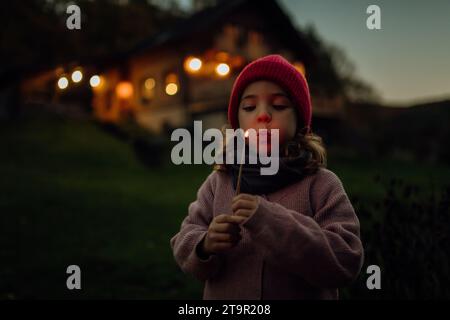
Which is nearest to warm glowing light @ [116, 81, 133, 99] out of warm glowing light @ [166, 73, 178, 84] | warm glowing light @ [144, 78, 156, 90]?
warm glowing light @ [144, 78, 156, 90]

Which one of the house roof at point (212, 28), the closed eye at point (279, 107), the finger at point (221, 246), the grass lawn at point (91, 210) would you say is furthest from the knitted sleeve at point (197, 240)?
the house roof at point (212, 28)

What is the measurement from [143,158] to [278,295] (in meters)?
13.9

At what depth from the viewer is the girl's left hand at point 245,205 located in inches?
66.7

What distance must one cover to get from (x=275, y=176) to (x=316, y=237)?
37 centimetres

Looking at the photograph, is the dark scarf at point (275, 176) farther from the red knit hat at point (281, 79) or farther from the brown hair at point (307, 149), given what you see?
the red knit hat at point (281, 79)

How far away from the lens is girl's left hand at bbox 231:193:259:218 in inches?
66.7

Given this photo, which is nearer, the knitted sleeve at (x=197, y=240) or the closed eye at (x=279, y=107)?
the knitted sleeve at (x=197, y=240)

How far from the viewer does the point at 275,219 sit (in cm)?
169

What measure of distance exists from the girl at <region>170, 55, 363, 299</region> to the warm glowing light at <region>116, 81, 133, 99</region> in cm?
2540

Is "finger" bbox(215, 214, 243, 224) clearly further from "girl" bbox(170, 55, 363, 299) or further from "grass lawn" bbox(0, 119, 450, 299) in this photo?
"grass lawn" bbox(0, 119, 450, 299)

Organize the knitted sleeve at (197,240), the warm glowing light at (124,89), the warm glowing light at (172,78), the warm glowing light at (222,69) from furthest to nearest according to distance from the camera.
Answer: the warm glowing light at (124,89), the warm glowing light at (172,78), the warm glowing light at (222,69), the knitted sleeve at (197,240)

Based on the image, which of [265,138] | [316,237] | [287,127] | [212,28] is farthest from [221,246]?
[212,28]

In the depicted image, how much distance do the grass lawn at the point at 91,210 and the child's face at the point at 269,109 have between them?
6.44ft

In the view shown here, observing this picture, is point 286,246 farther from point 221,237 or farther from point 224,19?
point 224,19
